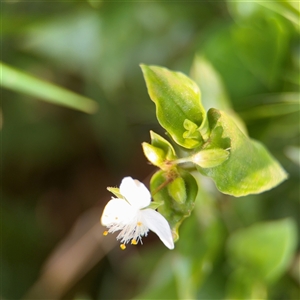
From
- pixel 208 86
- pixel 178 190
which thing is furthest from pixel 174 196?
pixel 208 86

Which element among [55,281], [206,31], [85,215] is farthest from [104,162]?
[206,31]

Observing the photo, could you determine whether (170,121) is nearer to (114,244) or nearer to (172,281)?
(172,281)

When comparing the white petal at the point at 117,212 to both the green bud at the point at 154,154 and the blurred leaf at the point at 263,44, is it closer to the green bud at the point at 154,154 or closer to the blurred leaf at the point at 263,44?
the green bud at the point at 154,154

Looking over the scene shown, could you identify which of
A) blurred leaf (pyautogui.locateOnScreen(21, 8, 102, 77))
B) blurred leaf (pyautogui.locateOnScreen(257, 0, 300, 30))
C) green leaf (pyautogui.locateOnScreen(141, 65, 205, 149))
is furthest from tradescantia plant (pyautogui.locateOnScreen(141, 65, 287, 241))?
blurred leaf (pyautogui.locateOnScreen(21, 8, 102, 77))

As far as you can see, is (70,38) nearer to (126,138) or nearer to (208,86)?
(126,138)

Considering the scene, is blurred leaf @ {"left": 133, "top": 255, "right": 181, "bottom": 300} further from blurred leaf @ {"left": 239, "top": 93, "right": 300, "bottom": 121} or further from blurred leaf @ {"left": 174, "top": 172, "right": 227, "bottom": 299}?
blurred leaf @ {"left": 239, "top": 93, "right": 300, "bottom": 121}

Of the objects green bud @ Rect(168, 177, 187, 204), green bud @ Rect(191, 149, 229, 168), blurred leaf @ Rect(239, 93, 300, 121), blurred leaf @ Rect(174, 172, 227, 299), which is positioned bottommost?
blurred leaf @ Rect(174, 172, 227, 299)
